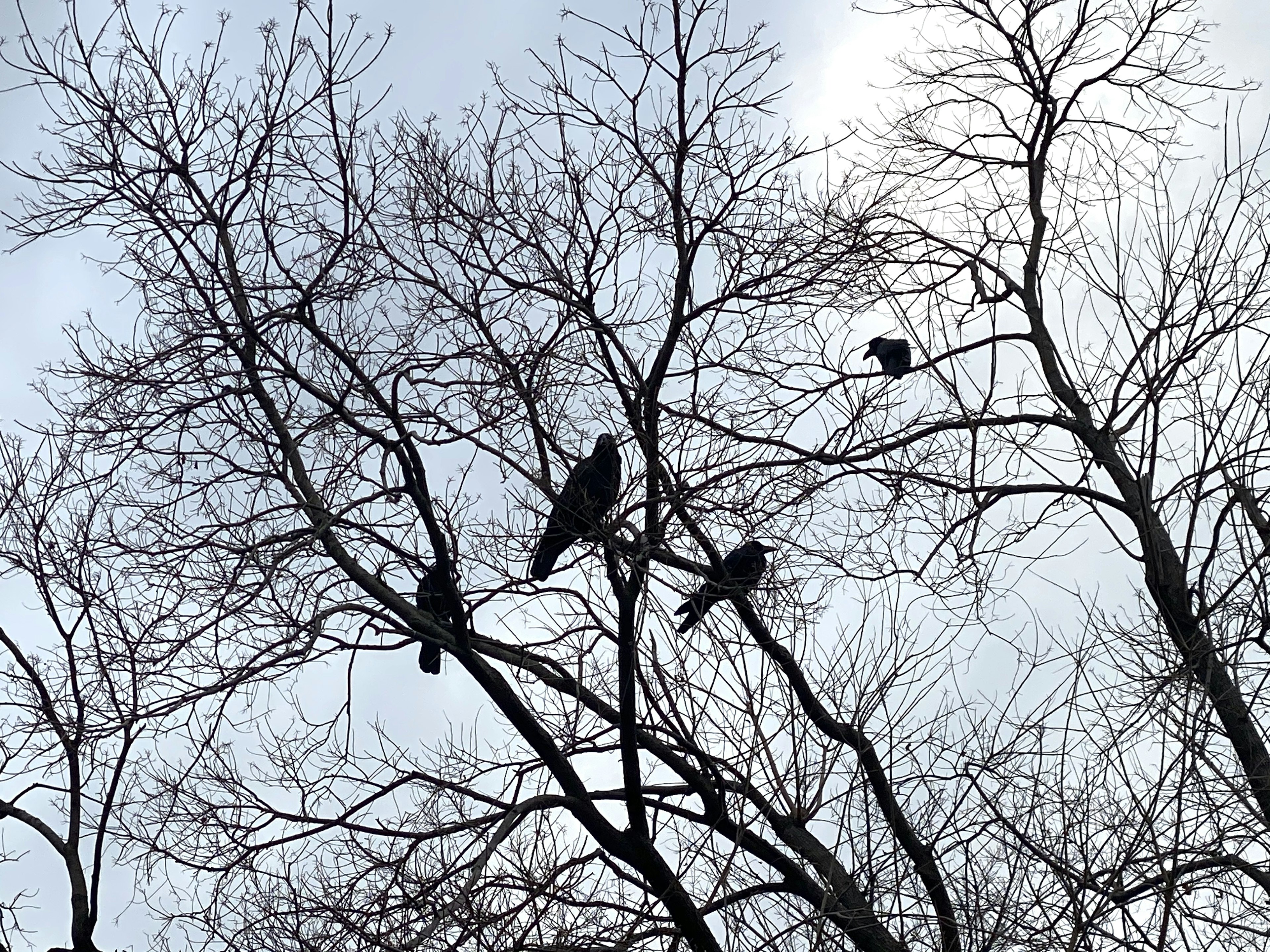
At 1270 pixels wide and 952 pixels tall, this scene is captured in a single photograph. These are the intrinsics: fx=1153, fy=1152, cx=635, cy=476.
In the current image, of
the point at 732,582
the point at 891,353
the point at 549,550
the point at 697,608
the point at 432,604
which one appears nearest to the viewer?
the point at 697,608

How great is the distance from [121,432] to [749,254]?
289cm

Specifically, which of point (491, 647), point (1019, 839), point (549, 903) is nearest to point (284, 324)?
point (491, 647)

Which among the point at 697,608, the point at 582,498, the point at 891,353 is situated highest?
the point at 891,353

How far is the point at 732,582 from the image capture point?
440 centimetres

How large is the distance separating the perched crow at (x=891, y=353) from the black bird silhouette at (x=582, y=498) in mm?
1916

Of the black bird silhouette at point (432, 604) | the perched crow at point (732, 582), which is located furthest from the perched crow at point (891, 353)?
the black bird silhouette at point (432, 604)

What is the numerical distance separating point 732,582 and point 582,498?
0.66 meters

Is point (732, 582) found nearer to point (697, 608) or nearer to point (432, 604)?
point (697, 608)

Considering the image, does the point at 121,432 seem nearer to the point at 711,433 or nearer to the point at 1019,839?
the point at 711,433

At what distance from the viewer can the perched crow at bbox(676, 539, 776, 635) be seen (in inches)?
163

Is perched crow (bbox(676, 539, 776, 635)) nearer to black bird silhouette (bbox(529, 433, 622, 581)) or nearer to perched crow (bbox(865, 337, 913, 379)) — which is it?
black bird silhouette (bbox(529, 433, 622, 581))

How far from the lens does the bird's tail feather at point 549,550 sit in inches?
184

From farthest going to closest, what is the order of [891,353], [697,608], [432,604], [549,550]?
[891,353] → [432,604] → [549,550] → [697,608]

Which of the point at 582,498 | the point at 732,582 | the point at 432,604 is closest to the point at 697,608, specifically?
the point at 732,582
